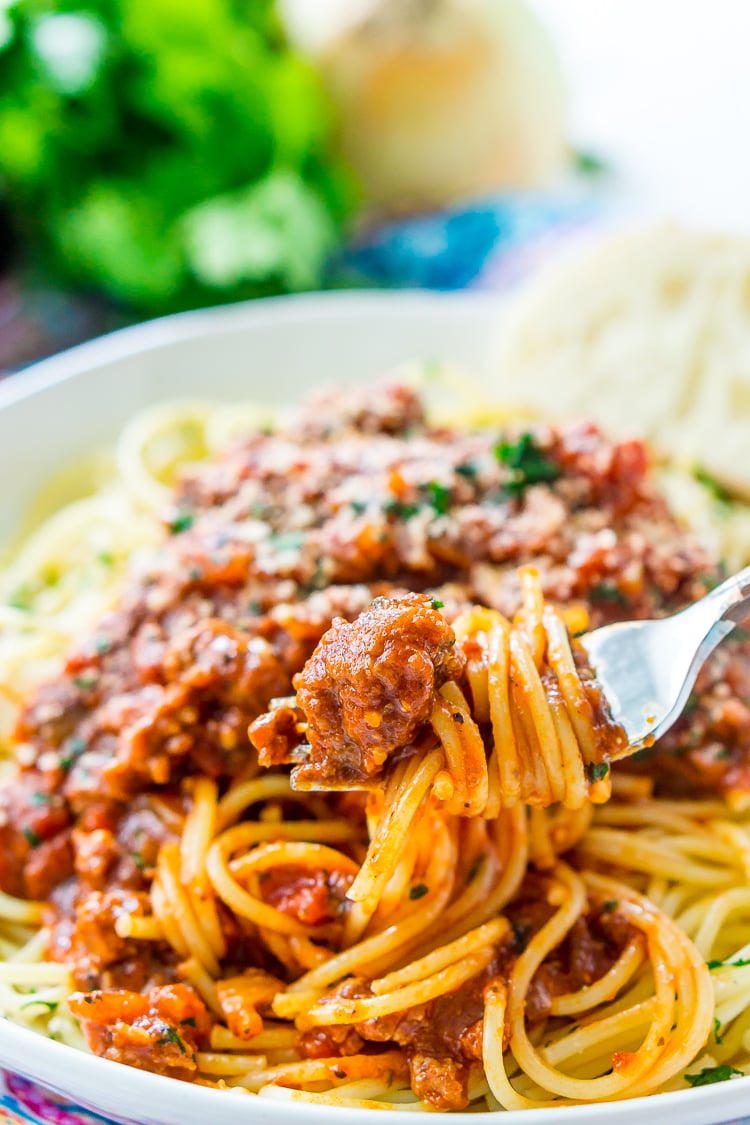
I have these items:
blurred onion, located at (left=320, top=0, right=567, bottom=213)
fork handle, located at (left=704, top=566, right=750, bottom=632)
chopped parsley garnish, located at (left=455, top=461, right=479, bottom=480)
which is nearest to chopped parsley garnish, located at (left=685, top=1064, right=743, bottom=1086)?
fork handle, located at (left=704, top=566, right=750, bottom=632)

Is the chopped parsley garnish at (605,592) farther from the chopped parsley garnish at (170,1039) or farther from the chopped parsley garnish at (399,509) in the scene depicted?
the chopped parsley garnish at (170,1039)

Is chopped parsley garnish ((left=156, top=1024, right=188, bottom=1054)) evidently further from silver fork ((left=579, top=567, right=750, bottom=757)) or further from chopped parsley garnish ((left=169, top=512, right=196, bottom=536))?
chopped parsley garnish ((left=169, top=512, right=196, bottom=536))

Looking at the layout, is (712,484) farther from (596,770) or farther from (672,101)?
(672,101)

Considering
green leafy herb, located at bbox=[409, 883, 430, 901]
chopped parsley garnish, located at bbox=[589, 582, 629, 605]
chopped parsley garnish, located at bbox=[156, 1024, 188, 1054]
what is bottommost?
green leafy herb, located at bbox=[409, 883, 430, 901]

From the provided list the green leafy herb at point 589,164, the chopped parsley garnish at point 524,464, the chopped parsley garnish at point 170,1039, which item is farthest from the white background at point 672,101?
the chopped parsley garnish at point 170,1039

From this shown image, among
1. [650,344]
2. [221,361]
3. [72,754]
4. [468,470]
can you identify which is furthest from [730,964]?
[221,361]

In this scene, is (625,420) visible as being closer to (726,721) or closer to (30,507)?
(726,721)
